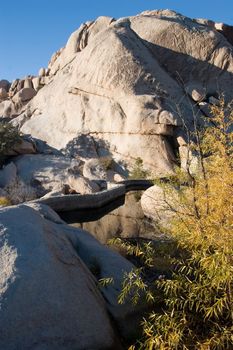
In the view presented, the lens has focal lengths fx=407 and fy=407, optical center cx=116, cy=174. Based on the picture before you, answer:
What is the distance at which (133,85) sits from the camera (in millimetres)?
27641

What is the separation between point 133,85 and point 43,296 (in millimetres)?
24385

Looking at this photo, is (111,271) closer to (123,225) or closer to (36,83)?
(123,225)

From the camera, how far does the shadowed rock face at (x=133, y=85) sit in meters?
25.4

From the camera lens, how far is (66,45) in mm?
37688

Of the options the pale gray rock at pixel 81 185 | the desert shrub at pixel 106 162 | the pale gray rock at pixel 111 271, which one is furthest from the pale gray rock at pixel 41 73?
the pale gray rock at pixel 111 271

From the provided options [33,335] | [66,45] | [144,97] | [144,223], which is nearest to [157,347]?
[33,335]

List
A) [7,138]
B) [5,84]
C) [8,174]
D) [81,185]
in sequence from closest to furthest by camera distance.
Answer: [81,185]
[8,174]
[7,138]
[5,84]

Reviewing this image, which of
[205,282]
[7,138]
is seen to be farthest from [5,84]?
[205,282]

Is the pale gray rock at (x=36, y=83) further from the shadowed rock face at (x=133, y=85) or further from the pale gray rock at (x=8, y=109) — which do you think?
the shadowed rock face at (x=133, y=85)

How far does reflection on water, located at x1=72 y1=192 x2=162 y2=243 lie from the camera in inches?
511

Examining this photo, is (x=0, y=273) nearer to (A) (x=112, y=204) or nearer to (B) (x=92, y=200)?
(B) (x=92, y=200)

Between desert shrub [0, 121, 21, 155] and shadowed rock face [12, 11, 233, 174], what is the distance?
4.30 m

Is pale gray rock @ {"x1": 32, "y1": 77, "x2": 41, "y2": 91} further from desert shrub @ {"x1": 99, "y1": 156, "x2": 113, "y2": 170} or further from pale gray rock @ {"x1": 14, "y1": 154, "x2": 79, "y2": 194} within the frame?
desert shrub @ {"x1": 99, "y1": 156, "x2": 113, "y2": 170}

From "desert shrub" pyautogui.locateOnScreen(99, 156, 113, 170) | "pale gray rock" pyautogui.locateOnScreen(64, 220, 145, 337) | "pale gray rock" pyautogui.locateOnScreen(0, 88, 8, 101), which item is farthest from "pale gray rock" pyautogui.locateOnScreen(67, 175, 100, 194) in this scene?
"pale gray rock" pyautogui.locateOnScreen(0, 88, 8, 101)
